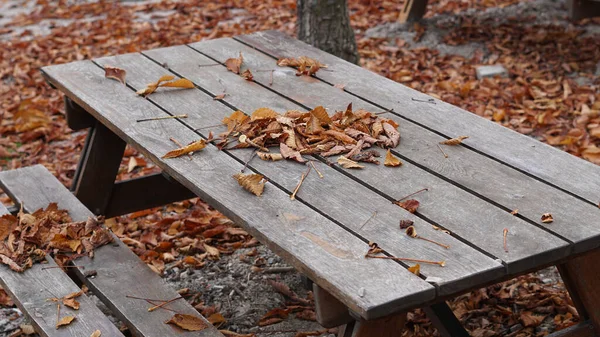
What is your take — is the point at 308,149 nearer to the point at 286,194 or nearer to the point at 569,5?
the point at 286,194

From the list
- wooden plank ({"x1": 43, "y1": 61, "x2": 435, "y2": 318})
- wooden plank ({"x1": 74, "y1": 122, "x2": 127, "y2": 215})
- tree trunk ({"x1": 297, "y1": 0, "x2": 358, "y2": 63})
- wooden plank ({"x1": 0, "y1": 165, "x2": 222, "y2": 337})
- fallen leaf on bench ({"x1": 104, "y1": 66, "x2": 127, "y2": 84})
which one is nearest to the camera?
wooden plank ({"x1": 43, "y1": 61, "x2": 435, "y2": 318})

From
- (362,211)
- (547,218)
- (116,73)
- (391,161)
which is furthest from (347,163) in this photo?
(116,73)

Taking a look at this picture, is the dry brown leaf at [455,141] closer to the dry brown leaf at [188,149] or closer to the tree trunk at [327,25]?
the dry brown leaf at [188,149]

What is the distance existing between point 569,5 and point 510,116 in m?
1.16

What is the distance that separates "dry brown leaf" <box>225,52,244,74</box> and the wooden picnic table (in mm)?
36

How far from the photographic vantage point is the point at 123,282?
2.67m

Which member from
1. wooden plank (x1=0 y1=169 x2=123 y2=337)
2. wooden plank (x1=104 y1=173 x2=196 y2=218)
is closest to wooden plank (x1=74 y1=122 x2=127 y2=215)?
wooden plank (x1=104 y1=173 x2=196 y2=218)

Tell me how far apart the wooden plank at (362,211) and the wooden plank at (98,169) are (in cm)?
60

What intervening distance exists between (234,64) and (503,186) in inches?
55.6

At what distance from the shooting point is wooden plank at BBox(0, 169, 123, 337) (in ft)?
7.91

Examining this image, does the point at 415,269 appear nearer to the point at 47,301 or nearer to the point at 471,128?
the point at 471,128

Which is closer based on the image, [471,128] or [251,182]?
[251,182]

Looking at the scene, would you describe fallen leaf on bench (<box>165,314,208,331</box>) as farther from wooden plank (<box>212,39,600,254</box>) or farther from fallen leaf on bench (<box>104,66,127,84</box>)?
fallen leaf on bench (<box>104,66,127,84</box>)

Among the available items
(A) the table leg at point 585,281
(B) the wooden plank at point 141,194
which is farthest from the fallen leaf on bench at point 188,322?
(B) the wooden plank at point 141,194
